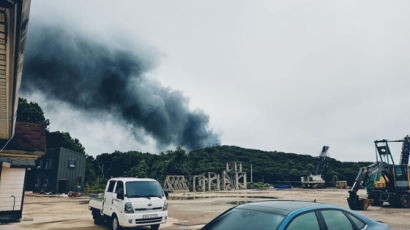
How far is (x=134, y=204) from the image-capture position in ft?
33.0

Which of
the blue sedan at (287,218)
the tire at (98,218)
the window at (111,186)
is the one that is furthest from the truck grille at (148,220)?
the blue sedan at (287,218)

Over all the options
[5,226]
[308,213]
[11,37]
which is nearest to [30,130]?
[5,226]

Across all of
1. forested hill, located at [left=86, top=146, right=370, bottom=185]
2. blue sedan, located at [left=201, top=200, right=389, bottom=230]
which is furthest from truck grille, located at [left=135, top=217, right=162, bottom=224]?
forested hill, located at [left=86, top=146, right=370, bottom=185]

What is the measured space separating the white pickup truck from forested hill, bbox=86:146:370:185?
35.5m

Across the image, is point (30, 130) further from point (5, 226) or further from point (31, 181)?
point (31, 181)

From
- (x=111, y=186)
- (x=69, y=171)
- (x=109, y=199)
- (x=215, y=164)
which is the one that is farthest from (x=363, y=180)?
(x=215, y=164)

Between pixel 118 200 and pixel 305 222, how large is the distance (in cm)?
789

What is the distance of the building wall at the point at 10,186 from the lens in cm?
1381

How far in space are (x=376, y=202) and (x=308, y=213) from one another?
21.5 meters

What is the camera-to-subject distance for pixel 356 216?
506 centimetres

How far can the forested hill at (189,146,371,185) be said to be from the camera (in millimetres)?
79381

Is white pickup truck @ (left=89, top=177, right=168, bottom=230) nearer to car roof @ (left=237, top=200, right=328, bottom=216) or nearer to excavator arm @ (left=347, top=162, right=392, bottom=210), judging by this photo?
car roof @ (left=237, top=200, right=328, bottom=216)

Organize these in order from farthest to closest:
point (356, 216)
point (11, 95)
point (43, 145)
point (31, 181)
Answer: point (31, 181)
point (43, 145)
point (11, 95)
point (356, 216)

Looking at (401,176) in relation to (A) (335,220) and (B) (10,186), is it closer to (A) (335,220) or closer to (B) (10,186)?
(A) (335,220)
